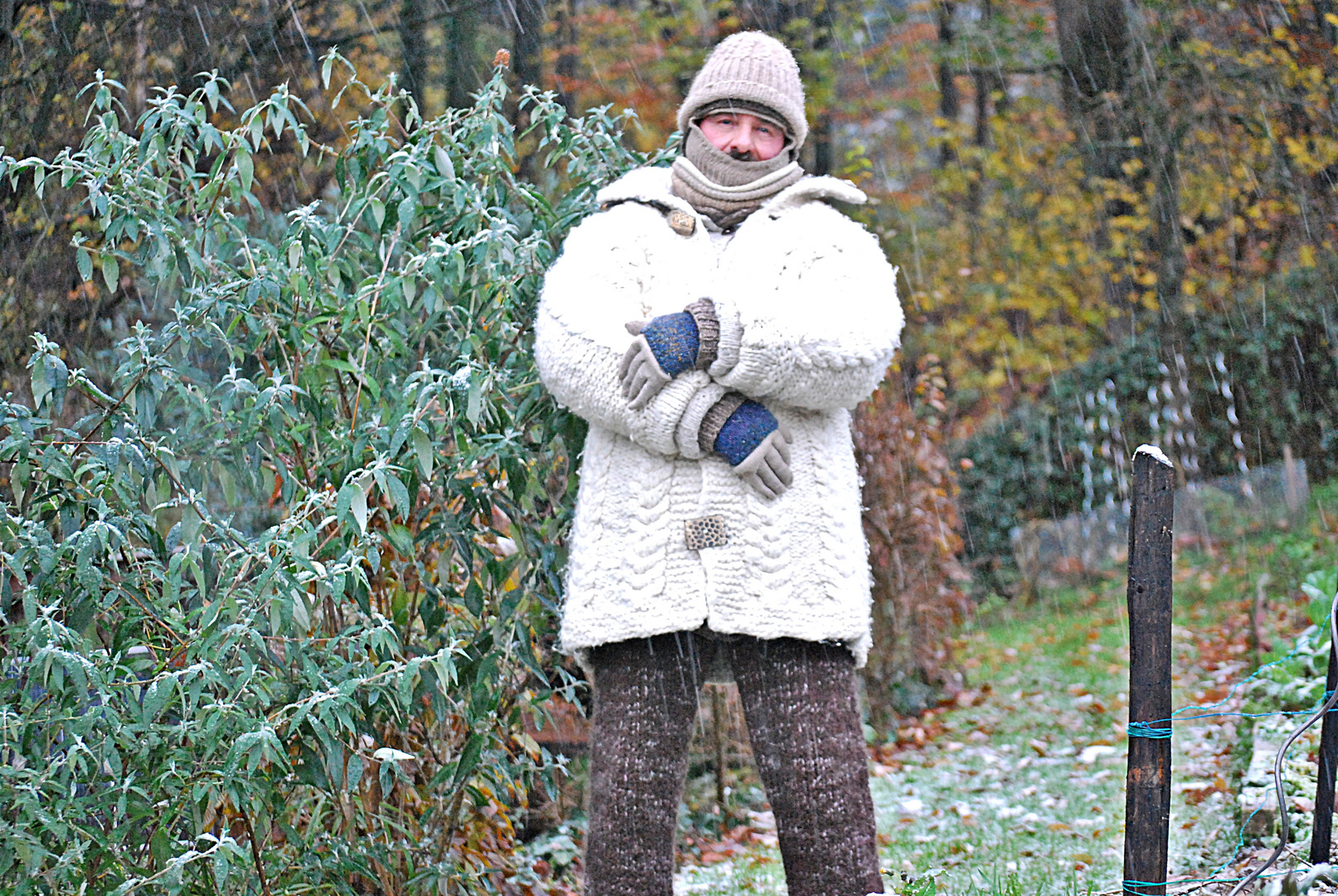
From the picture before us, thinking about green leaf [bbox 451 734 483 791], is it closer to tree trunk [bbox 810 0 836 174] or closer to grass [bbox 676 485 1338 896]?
grass [bbox 676 485 1338 896]

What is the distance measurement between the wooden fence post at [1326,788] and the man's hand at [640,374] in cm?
151

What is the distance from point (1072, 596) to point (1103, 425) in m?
1.64

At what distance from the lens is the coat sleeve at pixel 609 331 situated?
8.19ft

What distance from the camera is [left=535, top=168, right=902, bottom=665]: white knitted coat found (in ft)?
8.16

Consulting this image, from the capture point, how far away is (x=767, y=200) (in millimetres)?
2711

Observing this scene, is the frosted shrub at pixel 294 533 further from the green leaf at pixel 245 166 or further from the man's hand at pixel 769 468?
the man's hand at pixel 769 468

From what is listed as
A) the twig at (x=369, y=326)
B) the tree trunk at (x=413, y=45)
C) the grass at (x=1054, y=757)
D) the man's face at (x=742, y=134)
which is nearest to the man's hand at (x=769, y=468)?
the man's face at (x=742, y=134)

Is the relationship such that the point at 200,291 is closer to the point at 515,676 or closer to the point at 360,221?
the point at 360,221

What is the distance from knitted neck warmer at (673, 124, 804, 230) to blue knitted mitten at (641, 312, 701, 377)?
33cm

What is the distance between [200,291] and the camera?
2.58 meters

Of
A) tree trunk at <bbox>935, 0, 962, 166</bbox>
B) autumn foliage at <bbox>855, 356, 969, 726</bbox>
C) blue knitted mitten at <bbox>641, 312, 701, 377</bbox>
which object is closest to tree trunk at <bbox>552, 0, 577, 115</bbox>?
tree trunk at <bbox>935, 0, 962, 166</bbox>

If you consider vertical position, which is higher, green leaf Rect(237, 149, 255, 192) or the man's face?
the man's face

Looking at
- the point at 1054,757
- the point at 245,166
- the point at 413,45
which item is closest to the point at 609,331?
the point at 245,166

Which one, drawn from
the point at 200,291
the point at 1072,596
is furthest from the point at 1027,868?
the point at 1072,596
